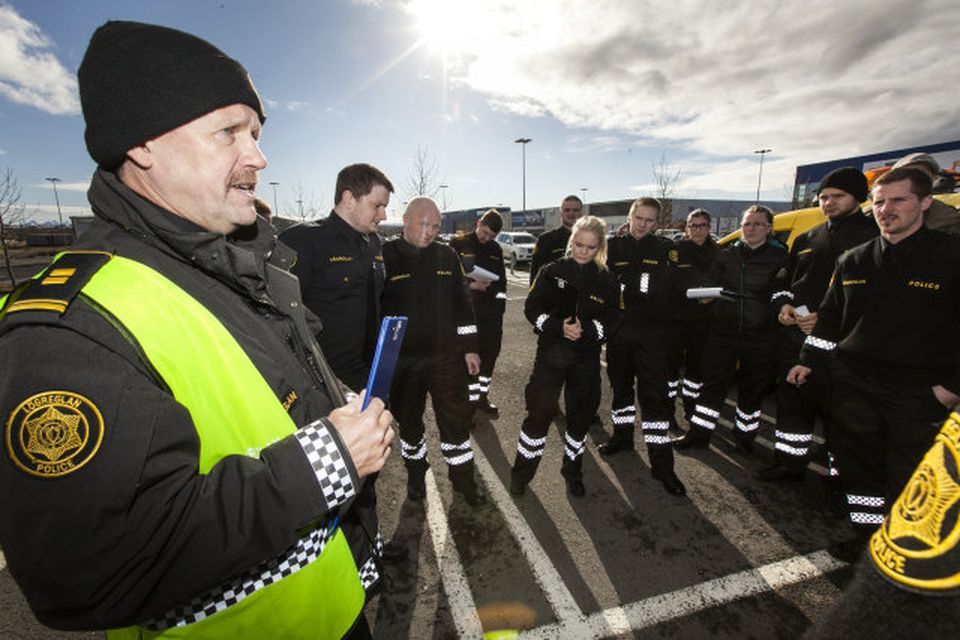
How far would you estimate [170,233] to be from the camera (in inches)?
41.8

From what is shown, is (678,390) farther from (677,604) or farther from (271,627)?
(271,627)

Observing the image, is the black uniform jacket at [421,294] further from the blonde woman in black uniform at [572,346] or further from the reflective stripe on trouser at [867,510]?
the reflective stripe on trouser at [867,510]

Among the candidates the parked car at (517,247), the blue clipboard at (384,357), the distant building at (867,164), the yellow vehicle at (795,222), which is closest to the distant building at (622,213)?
the parked car at (517,247)

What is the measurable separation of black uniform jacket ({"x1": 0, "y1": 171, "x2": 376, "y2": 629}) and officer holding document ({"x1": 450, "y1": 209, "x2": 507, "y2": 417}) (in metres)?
4.19

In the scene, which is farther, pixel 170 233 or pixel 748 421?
pixel 748 421

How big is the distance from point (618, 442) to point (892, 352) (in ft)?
7.86

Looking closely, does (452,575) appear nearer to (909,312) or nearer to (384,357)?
(384,357)

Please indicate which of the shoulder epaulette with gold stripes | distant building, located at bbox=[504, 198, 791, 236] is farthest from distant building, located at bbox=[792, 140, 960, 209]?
distant building, located at bbox=[504, 198, 791, 236]

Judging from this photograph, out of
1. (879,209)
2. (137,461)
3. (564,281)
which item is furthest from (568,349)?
(137,461)

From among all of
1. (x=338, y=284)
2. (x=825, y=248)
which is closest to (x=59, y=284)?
(x=338, y=284)

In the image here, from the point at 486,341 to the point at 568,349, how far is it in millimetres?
2316

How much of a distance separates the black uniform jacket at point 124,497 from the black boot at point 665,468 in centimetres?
354

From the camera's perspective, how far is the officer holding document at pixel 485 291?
5512mm

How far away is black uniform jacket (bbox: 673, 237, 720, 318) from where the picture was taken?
504 centimetres
